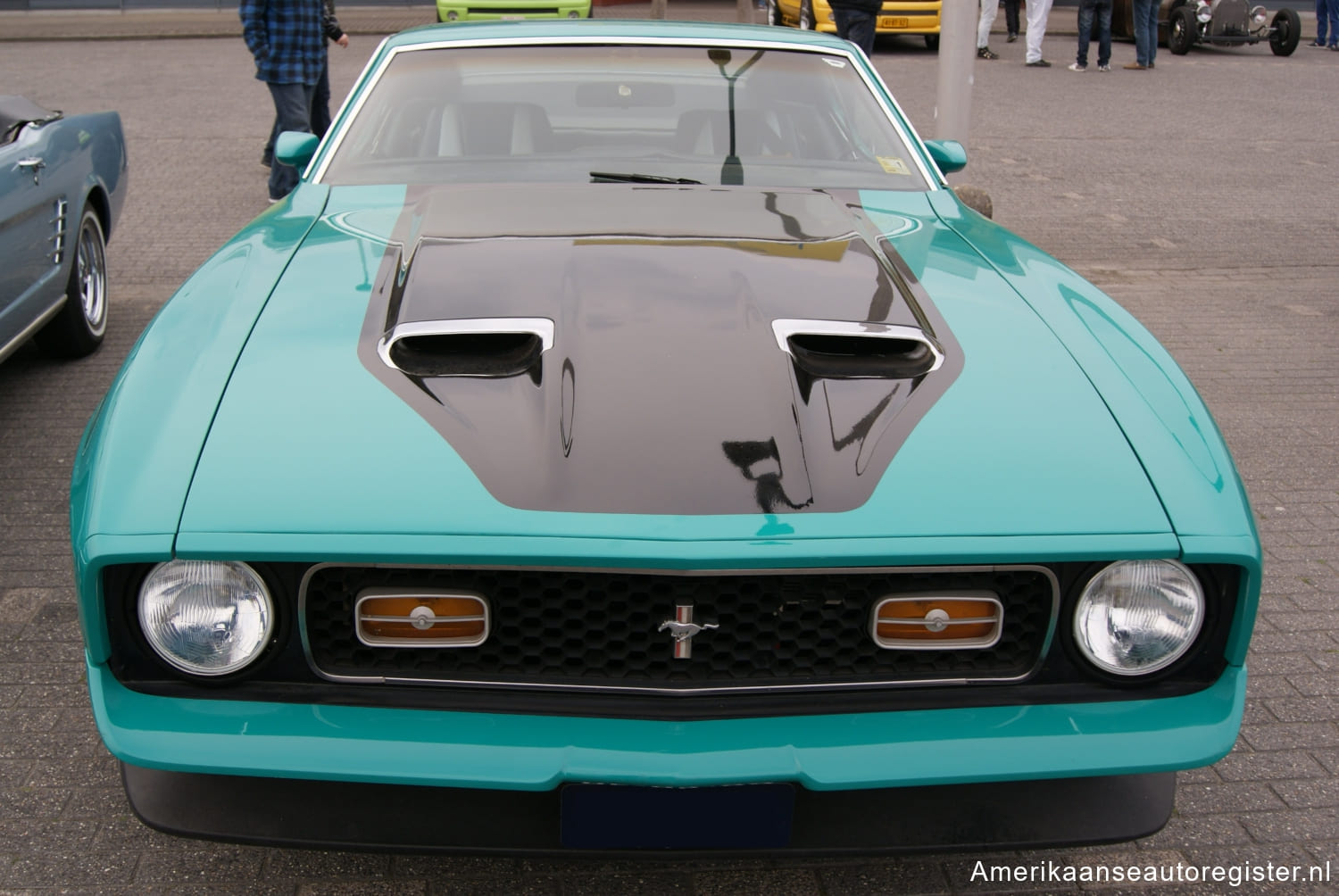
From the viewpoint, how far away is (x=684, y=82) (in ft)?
11.4

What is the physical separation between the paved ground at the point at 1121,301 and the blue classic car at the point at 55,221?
220 millimetres

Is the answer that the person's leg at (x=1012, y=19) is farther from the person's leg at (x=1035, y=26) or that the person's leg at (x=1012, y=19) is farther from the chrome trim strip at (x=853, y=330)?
the chrome trim strip at (x=853, y=330)

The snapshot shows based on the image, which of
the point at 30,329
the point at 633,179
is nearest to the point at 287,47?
the point at 30,329

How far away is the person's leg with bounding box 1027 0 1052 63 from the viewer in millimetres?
14484

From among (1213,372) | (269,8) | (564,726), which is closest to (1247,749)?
(564,726)

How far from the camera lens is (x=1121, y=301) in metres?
6.30

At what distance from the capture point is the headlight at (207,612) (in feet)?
5.77

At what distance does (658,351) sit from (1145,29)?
47.9 ft

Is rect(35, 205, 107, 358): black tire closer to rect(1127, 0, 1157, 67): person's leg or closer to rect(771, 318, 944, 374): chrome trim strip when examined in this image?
rect(771, 318, 944, 374): chrome trim strip

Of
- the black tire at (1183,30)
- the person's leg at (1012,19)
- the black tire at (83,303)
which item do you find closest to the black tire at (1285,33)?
the black tire at (1183,30)

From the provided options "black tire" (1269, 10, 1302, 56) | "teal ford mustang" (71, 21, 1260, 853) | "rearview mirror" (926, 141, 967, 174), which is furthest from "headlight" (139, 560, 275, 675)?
"black tire" (1269, 10, 1302, 56)

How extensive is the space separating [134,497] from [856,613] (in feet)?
3.54

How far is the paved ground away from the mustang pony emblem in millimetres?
381

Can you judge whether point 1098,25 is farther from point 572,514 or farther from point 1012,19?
point 572,514
